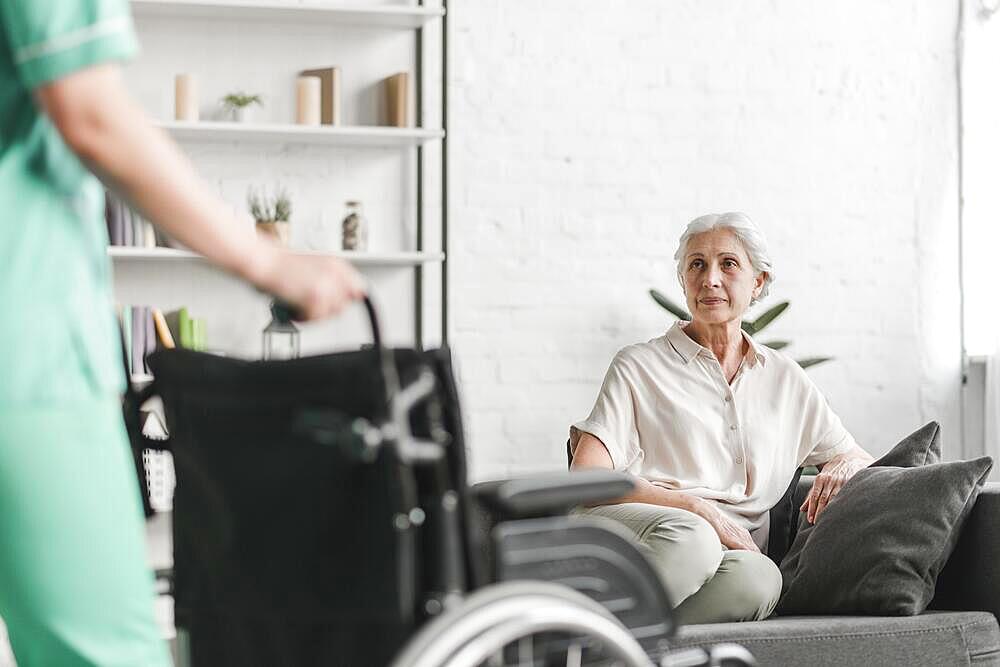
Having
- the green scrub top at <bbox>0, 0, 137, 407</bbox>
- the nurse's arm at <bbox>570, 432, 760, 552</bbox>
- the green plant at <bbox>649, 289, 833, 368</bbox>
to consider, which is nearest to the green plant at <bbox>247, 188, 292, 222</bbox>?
the green plant at <bbox>649, 289, 833, 368</bbox>

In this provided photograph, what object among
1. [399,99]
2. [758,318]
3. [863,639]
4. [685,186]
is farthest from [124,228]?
[863,639]

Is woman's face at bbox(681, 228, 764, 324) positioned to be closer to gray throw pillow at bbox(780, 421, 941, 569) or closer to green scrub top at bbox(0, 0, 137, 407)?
gray throw pillow at bbox(780, 421, 941, 569)

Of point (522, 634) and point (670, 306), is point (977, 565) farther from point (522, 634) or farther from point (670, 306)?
point (670, 306)

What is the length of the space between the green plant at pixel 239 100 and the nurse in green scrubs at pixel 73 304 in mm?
3020

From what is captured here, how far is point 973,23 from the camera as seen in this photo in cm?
464

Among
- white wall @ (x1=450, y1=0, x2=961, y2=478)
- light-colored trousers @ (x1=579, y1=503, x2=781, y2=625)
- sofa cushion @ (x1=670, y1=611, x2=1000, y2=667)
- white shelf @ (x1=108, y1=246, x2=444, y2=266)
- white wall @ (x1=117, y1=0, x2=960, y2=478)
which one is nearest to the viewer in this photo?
→ sofa cushion @ (x1=670, y1=611, x2=1000, y2=667)

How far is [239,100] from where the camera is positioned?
407 centimetres

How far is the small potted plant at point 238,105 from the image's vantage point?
407 cm

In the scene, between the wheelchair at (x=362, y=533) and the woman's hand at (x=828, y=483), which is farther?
the woman's hand at (x=828, y=483)

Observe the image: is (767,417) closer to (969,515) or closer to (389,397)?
(969,515)

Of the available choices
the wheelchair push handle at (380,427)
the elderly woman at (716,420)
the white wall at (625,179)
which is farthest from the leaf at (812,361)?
the wheelchair push handle at (380,427)

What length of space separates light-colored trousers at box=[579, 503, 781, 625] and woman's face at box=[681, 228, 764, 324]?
0.59 meters

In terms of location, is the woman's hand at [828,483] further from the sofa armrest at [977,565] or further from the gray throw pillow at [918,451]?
the sofa armrest at [977,565]

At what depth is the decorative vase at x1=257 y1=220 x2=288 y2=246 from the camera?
4051mm
